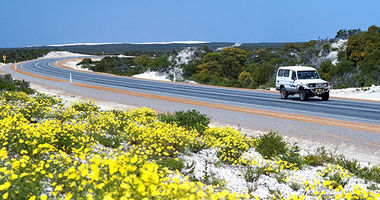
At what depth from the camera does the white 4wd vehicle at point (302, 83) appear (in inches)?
708

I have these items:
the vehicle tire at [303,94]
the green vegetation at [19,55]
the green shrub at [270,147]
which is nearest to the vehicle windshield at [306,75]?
the vehicle tire at [303,94]

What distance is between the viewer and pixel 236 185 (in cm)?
566

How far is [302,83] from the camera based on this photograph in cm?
1816

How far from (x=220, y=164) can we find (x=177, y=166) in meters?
1.09

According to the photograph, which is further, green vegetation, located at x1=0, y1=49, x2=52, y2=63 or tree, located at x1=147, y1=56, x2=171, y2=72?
green vegetation, located at x1=0, y1=49, x2=52, y2=63

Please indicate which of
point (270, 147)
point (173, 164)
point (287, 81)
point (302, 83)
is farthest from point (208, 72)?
point (173, 164)

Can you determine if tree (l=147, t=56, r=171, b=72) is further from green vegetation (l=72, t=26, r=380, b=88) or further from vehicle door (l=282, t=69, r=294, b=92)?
vehicle door (l=282, t=69, r=294, b=92)

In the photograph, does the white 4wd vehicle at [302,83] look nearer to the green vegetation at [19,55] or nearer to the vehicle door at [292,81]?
the vehicle door at [292,81]

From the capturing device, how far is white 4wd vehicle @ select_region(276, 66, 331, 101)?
17984 mm

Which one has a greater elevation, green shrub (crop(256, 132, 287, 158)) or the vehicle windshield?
the vehicle windshield

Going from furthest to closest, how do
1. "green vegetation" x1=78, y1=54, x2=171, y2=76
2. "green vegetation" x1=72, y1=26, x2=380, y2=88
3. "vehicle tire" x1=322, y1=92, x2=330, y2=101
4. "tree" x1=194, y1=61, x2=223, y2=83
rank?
1. "green vegetation" x1=78, y1=54, x2=171, y2=76
2. "tree" x1=194, y1=61, x2=223, y2=83
3. "green vegetation" x1=72, y1=26, x2=380, y2=88
4. "vehicle tire" x1=322, y1=92, x2=330, y2=101

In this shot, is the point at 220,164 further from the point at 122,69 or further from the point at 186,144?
the point at 122,69

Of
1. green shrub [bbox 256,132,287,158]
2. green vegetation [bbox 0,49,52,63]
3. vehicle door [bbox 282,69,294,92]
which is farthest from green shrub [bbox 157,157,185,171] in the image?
green vegetation [bbox 0,49,52,63]

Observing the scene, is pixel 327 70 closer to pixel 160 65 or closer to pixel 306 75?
pixel 306 75
